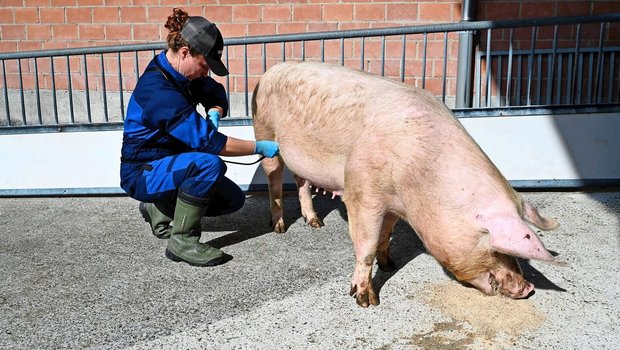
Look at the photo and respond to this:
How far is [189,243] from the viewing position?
13.6ft

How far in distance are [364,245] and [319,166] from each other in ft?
2.10

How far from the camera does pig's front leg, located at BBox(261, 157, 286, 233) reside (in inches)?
187

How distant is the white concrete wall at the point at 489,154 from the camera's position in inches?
212

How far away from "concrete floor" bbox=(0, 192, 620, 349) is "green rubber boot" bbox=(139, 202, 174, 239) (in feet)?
0.28

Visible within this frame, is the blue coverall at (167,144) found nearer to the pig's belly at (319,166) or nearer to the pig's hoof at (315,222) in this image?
the pig's belly at (319,166)

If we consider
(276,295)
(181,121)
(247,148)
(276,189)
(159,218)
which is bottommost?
(276,295)

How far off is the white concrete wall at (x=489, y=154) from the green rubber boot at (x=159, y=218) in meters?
1.03

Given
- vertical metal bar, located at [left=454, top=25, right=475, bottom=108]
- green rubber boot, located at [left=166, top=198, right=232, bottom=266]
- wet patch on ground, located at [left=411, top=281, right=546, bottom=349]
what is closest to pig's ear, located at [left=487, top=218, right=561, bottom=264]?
Answer: wet patch on ground, located at [left=411, top=281, right=546, bottom=349]

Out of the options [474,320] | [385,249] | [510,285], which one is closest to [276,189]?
[385,249]

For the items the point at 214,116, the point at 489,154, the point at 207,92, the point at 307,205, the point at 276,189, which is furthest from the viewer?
the point at 489,154

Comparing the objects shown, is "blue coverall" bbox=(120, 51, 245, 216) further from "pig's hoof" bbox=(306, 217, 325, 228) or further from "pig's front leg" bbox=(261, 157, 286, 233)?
"pig's hoof" bbox=(306, 217, 325, 228)

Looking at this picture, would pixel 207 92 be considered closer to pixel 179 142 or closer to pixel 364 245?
pixel 179 142

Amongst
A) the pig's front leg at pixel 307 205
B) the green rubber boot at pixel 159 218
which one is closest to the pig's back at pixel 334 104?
the pig's front leg at pixel 307 205

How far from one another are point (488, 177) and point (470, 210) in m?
0.20
